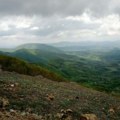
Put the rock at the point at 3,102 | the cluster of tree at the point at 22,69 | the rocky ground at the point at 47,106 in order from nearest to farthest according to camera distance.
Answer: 1. the rocky ground at the point at 47,106
2. the rock at the point at 3,102
3. the cluster of tree at the point at 22,69

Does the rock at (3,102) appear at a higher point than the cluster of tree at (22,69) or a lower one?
higher

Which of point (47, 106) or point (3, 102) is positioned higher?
point (3, 102)

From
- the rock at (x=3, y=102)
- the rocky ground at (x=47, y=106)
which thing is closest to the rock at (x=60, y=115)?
the rocky ground at (x=47, y=106)

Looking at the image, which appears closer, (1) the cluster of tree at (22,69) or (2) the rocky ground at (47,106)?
(2) the rocky ground at (47,106)

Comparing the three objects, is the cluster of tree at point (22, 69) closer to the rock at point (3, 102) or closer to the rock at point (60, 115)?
the rock at point (3, 102)

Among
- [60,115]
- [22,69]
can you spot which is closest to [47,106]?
[60,115]

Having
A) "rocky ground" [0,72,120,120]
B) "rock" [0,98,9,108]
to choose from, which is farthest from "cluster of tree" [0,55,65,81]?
"rock" [0,98,9,108]

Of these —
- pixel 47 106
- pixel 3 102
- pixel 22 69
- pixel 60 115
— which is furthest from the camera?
pixel 22 69

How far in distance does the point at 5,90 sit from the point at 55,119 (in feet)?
28.3

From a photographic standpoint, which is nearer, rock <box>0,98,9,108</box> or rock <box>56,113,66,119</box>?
rock <box>0,98,9,108</box>

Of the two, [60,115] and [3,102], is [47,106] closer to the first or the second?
[60,115]

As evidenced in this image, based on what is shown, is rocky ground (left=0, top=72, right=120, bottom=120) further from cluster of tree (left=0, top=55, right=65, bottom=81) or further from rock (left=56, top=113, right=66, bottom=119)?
cluster of tree (left=0, top=55, right=65, bottom=81)

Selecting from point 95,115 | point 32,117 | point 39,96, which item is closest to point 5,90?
point 39,96

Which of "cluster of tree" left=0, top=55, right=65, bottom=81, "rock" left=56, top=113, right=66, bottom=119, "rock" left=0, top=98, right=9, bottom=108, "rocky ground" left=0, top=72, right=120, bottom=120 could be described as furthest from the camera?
"cluster of tree" left=0, top=55, right=65, bottom=81
